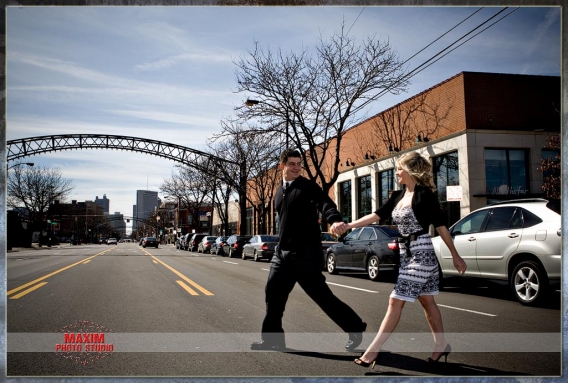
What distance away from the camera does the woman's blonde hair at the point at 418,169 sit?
13.9 feet

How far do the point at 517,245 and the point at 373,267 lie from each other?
4.51 meters

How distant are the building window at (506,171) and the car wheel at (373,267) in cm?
513

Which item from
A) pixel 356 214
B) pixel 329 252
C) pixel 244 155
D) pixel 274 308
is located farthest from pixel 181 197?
pixel 274 308

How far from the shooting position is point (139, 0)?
4.46m

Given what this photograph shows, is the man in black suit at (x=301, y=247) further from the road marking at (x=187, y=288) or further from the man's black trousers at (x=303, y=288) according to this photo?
the road marking at (x=187, y=288)

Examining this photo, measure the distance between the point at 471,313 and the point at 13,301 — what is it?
7.59 m

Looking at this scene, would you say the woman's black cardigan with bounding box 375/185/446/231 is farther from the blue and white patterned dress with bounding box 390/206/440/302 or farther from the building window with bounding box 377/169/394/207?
the building window with bounding box 377/169/394/207

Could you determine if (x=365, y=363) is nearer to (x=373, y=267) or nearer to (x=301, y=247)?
(x=301, y=247)

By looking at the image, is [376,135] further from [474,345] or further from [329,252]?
[474,345]

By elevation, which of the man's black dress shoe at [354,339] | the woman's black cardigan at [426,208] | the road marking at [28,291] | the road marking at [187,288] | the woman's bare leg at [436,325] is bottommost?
the road marking at [28,291]

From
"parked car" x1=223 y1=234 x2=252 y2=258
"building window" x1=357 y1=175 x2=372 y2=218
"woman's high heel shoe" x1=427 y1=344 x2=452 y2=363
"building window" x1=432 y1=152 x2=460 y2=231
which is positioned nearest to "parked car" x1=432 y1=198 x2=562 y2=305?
"woman's high heel shoe" x1=427 y1=344 x2=452 y2=363

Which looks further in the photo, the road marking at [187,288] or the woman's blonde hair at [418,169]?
the road marking at [187,288]

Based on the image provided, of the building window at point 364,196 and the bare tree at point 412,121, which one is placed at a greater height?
the bare tree at point 412,121

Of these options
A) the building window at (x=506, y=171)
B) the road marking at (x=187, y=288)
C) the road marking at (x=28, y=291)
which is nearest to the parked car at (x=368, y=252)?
the road marking at (x=187, y=288)
